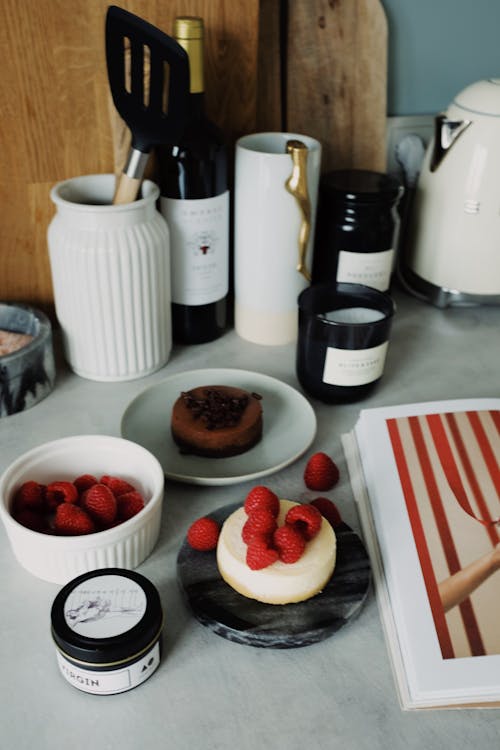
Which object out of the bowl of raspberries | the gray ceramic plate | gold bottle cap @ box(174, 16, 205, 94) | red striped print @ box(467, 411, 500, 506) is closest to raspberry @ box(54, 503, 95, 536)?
the bowl of raspberries

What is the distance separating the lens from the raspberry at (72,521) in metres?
0.56

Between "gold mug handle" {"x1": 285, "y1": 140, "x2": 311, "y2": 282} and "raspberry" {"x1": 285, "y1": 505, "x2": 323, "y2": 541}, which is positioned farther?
"gold mug handle" {"x1": 285, "y1": 140, "x2": 311, "y2": 282}

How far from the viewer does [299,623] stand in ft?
1.72

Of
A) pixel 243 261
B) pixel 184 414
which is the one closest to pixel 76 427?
pixel 184 414

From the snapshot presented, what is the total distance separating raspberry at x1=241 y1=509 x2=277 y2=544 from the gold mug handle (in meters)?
0.38

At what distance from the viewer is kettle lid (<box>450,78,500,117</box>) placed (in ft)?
2.81

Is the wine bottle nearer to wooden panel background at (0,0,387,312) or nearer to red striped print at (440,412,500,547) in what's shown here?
wooden panel background at (0,0,387,312)

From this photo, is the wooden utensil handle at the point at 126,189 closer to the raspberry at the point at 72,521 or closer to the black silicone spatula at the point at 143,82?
the black silicone spatula at the point at 143,82

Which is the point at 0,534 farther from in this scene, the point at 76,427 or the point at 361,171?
the point at 361,171

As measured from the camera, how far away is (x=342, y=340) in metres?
0.74

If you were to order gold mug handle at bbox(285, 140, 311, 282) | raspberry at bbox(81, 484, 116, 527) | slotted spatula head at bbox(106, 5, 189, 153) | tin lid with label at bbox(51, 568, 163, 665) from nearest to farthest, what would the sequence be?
tin lid with label at bbox(51, 568, 163, 665) → raspberry at bbox(81, 484, 116, 527) → slotted spatula head at bbox(106, 5, 189, 153) → gold mug handle at bbox(285, 140, 311, 282)

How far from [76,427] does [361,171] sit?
470mm

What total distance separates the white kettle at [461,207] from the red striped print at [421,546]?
334mm

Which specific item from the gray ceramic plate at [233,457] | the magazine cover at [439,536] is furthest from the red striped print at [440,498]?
the gray ceramic plate at [233,457]
